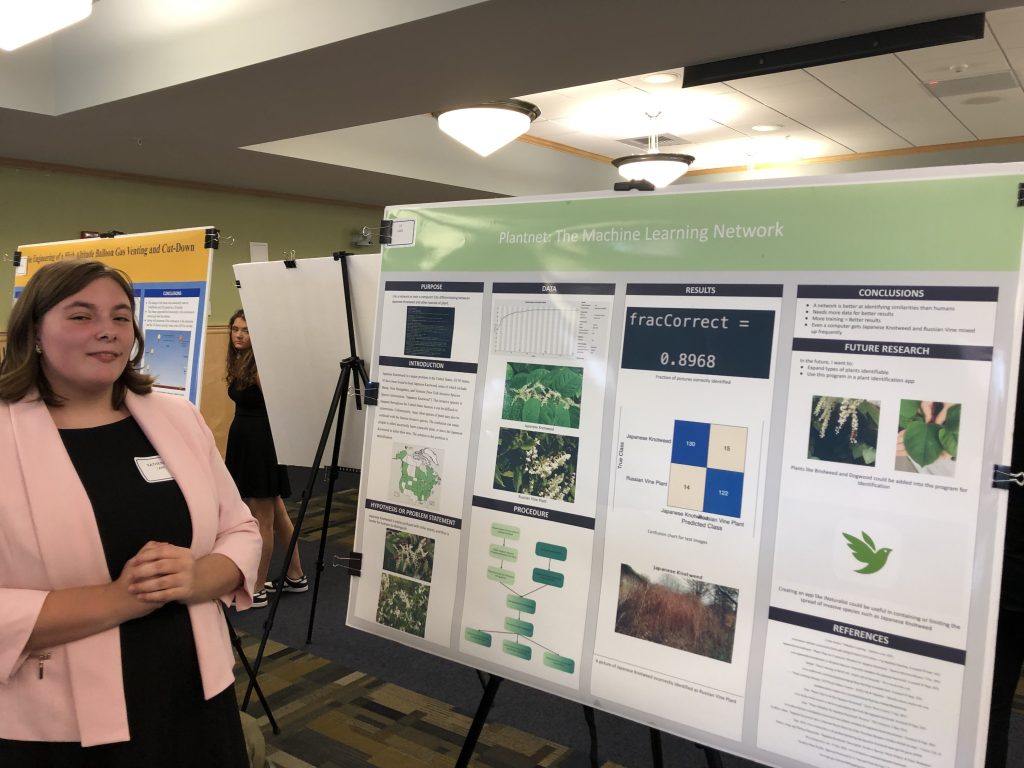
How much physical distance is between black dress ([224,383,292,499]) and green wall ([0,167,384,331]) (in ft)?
6.26

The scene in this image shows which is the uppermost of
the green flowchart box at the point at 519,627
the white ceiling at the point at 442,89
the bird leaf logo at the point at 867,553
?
the white ceiling at the point at 442,89

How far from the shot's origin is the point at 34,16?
101 inches

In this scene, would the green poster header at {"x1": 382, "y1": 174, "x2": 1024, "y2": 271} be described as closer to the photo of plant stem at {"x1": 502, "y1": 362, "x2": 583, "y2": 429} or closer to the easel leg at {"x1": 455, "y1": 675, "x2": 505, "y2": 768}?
the photo of plant stem at {"x1": 502, "y1": 362, "x2": 583, "y2": 429}

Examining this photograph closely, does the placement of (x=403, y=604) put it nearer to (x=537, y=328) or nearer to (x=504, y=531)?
(x=504, y=531)

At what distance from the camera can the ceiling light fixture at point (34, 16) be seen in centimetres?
252

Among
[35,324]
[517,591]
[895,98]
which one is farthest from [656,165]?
[35,324]

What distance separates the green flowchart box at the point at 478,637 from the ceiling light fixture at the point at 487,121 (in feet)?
11.3

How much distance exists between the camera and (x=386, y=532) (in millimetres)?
1890

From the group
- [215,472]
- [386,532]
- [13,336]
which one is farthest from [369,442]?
[13,336]

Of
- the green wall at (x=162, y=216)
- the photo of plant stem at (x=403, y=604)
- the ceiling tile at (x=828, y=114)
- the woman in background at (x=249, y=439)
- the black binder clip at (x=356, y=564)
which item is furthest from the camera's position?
the green wall at (x=162, y=216)

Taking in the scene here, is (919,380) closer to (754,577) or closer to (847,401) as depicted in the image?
(847,401)

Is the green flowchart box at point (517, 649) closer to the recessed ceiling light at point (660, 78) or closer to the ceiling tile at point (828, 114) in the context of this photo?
the recessed ceiling light at point (660, 78)

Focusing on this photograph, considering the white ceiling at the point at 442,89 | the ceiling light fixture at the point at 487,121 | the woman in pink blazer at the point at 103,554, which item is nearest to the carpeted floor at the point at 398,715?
the woman in pink blazer at the point at 103,554

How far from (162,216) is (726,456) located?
6221mm
